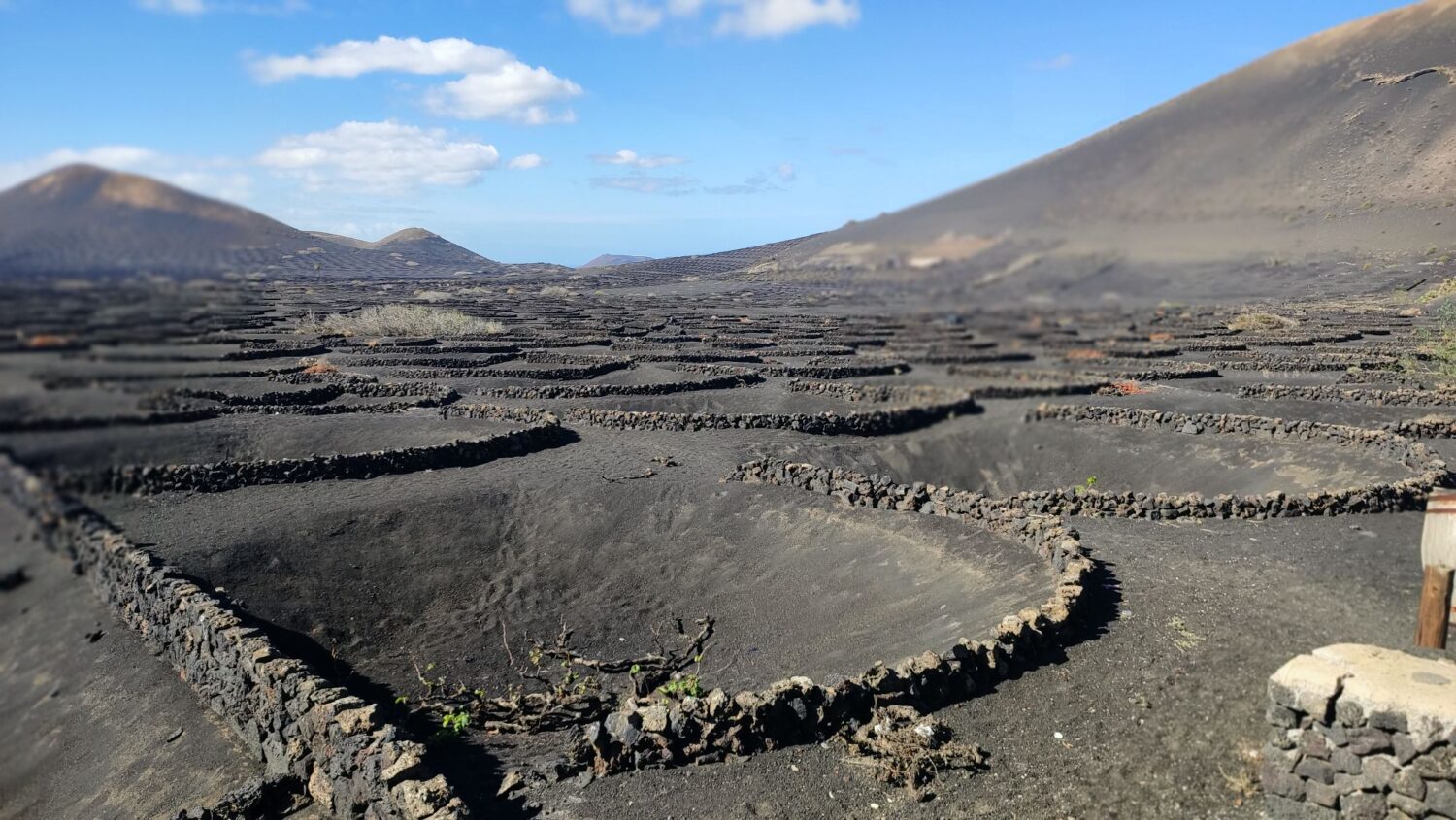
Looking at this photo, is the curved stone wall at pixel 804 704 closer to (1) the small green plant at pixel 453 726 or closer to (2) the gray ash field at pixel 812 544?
(2) the gray ash field at pixel 812 544

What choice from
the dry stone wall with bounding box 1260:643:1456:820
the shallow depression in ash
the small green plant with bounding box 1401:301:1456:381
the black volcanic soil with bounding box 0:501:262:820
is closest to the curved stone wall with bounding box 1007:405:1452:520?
the shallow depression in ash

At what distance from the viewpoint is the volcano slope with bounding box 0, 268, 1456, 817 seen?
674cm

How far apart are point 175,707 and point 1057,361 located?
34.9 ft

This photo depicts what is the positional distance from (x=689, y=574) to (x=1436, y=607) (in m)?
9.99

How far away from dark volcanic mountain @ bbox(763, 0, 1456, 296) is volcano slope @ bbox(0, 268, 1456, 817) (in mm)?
464

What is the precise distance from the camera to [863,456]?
21594mm

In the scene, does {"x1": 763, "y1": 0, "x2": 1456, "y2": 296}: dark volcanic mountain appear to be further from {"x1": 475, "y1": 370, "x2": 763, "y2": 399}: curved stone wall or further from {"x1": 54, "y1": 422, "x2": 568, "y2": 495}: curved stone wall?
{"x1": 475, "y1": 370, "x2": 763, "y2": 399}: curved stone wall

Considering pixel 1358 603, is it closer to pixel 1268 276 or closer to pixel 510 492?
pixel 1268 276

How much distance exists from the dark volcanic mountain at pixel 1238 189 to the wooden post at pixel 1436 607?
271 centimetres

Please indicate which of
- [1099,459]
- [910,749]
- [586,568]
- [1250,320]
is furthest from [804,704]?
[1099,459]

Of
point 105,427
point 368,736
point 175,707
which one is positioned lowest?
point 175,707

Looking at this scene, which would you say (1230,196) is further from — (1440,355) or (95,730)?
(1440,355)

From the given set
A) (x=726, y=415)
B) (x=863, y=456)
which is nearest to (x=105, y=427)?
(x=863, y=456)

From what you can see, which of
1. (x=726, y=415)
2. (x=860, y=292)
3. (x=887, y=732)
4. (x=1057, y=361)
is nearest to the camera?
(x=860, y=292)
